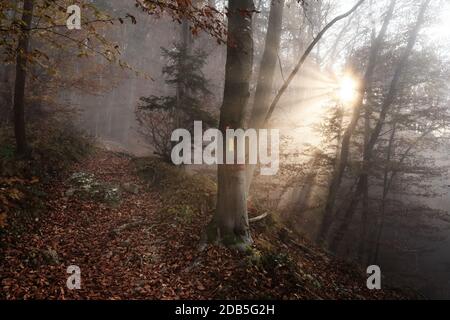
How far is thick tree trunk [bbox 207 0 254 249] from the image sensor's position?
6.02 meters

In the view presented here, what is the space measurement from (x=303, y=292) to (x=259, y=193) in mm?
9289

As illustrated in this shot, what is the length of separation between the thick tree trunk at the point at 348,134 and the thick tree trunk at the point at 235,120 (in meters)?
Answer: 7.92

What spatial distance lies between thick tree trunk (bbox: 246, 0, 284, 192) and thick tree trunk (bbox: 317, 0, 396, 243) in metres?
6.74

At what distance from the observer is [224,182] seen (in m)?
6.50

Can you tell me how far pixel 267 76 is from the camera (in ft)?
26.0

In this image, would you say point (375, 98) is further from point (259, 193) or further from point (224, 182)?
point (224, 182)

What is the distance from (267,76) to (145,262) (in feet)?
17.0

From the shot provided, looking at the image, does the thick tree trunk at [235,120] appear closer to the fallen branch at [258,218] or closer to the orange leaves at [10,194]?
the fallen branch at [258,218]

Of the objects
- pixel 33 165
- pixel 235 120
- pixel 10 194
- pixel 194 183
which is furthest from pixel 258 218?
pixel 33 165

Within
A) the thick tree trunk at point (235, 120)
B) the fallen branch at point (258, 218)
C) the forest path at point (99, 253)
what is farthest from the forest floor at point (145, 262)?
the thick tree trunk at point (235, 120)

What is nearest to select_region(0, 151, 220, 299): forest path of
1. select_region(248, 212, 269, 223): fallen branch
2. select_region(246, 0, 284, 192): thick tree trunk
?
select_region(248, 212, 269, 223): fallen branch

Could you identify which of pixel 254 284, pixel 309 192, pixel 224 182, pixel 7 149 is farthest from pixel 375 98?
pixel 7 149

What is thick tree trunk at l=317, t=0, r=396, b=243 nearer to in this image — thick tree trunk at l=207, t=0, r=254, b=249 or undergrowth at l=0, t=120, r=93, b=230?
thick tree trunk at l=207, t=0, r=254, b=249

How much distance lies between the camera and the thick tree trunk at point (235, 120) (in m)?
6.02
